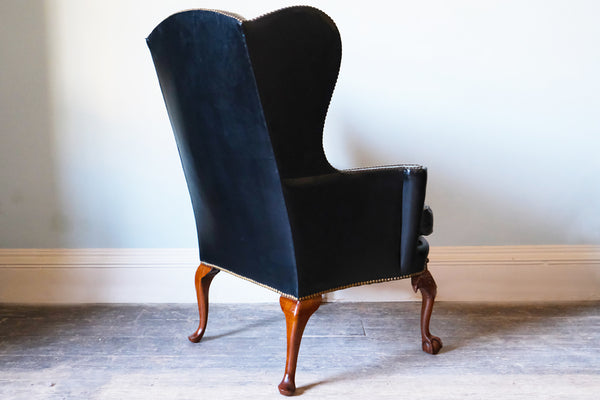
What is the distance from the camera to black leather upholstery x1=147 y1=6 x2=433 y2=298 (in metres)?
1.37

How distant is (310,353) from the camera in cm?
187

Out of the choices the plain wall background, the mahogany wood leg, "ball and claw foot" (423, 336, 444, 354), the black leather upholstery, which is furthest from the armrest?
the plain wall background

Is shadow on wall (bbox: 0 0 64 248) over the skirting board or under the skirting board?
over

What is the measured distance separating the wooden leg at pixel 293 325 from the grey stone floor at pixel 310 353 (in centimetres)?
5

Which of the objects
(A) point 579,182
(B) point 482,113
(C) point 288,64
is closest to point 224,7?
(C) point 288,64

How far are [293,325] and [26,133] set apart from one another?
156cm

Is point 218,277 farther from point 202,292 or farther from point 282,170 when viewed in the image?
point 282,170

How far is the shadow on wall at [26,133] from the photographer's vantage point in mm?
2238

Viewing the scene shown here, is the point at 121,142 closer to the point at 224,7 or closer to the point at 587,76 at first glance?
the point at 224,7

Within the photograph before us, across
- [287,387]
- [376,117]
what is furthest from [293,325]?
[376,117]

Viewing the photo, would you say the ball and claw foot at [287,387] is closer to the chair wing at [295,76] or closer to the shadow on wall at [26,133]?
the chair wing at [295,76]

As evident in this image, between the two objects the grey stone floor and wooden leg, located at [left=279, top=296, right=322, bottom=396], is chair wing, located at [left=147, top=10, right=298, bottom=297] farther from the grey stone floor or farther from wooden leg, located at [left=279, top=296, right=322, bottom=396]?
the grey stone floor

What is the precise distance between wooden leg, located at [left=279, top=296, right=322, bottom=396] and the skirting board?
798 mm

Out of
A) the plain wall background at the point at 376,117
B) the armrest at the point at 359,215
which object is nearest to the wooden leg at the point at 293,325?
the armrest at the point at 359,215
